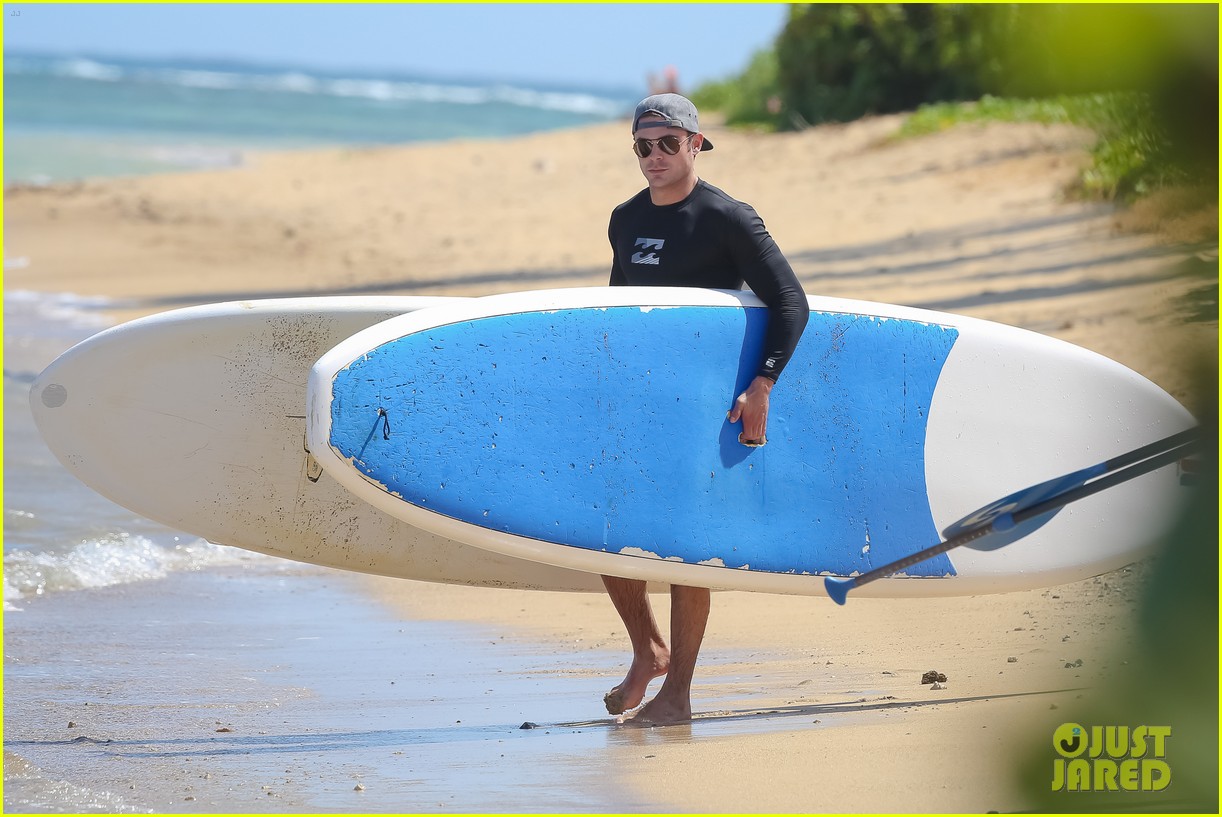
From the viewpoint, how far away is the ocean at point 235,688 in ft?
8.55

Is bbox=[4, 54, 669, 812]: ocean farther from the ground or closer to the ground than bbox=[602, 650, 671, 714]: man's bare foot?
closer to the ground

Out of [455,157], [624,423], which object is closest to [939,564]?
[624,423]

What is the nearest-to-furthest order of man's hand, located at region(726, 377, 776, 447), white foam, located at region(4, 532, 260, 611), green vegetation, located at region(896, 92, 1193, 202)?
1. green vegetation, located at region(896, 92, 1193, 202)
2. man's hand, located at region(726, 377, 776, 447)
3. white foam, located at region(4, 532, 260, 611)

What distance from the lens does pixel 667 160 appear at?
10.0 ft

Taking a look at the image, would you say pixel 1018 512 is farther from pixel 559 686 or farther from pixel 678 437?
pixel 559 686

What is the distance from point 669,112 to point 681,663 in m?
1.27

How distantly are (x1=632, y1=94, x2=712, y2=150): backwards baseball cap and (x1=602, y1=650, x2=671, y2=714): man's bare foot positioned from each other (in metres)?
1.24

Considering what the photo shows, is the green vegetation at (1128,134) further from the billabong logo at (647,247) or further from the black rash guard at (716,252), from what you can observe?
the billabong logo at (647,247)

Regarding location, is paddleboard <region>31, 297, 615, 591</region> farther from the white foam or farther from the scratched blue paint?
the white foam

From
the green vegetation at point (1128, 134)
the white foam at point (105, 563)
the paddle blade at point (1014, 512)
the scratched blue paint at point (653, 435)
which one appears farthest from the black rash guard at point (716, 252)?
the white foam at point (105, 563)

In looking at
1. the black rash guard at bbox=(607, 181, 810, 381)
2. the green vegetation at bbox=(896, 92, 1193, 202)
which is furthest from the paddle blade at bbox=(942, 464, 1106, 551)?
the green vegetation at bbox=(896, 92, 1193, 202)

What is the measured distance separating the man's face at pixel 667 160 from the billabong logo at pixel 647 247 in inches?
6.4

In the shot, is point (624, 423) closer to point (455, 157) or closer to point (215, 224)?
A: point (215, 224)

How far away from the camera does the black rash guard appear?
3057 mm
